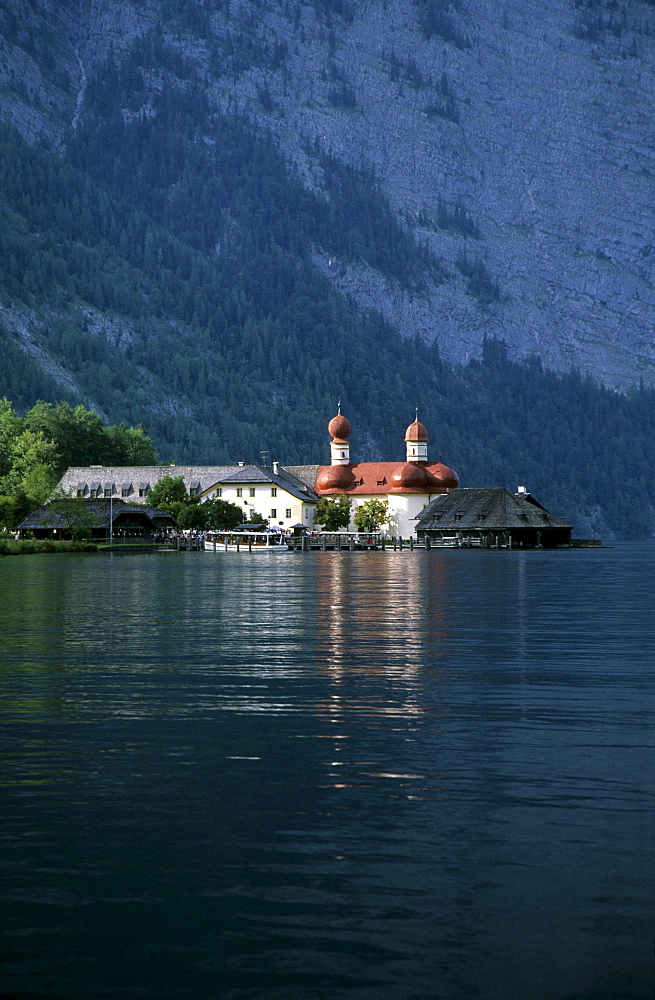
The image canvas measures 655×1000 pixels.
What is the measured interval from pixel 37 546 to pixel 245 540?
4604cm

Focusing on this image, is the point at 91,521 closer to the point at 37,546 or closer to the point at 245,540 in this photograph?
the point at 37,546

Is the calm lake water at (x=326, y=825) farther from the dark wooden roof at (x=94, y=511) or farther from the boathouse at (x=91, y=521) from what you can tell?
the dark wooden roof at (x=94, y=511)

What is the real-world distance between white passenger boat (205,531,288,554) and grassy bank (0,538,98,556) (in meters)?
30.3

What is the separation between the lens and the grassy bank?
151 m

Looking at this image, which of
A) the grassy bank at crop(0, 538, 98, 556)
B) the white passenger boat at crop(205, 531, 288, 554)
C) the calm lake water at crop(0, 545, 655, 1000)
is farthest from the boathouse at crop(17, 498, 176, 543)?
the calm lake water at crop(0, 545, 655, 1000)

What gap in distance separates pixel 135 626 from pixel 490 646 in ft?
47.1

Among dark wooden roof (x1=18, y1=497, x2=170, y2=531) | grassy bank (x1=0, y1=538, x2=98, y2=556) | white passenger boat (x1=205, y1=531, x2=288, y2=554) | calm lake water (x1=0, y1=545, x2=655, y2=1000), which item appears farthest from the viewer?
white passenger boat (x1=205, y1=531, x2=288, y2=554)

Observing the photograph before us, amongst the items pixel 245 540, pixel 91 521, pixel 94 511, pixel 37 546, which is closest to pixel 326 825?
pixel 37 546

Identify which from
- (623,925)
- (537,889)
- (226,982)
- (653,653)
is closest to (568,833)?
(537,889)

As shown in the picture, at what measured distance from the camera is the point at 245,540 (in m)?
197

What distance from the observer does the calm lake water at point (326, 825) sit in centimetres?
1127

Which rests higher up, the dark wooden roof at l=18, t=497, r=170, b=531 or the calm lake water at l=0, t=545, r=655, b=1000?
the dark wooden roof at l=18, t=497, r=170, b=531

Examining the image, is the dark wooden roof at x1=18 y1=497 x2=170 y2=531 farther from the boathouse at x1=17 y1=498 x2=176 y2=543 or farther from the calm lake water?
the calm lake water

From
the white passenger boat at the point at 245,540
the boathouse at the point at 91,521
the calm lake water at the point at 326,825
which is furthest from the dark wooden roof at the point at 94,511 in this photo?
the calm lake water at the point at 326,825
